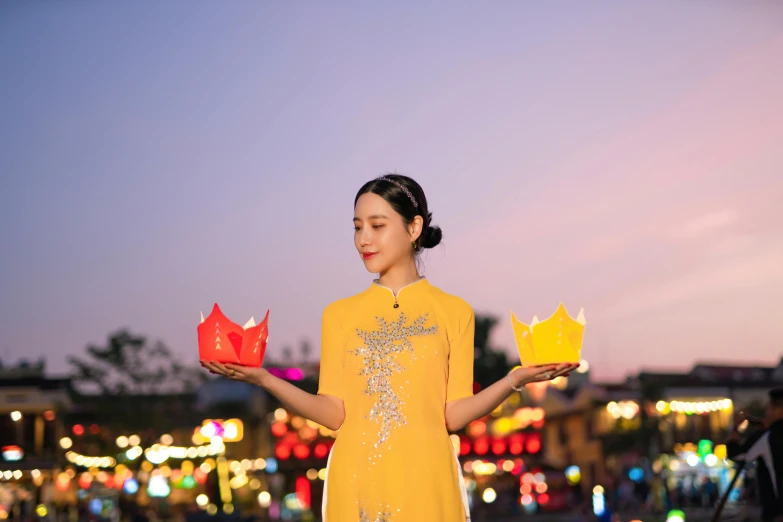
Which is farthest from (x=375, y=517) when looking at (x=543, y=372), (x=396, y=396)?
(x=543, y=372)

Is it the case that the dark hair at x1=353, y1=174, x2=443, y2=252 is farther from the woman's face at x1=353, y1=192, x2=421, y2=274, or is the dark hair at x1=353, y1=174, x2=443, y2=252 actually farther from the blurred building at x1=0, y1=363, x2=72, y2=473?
the blurred building at x1=0, y1=363, x2=72, y2=473

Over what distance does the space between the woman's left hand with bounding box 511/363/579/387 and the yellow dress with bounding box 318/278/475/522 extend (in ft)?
1.37

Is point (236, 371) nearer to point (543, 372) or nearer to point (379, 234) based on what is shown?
point (379, 234)

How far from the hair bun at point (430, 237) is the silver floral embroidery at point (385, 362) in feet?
1.13

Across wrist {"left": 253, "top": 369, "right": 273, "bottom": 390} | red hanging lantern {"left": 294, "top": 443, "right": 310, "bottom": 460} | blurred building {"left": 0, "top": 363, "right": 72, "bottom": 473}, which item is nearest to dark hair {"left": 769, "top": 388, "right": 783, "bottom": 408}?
wrist {"left": 253, "top": 369, "right": 273, "bottom": 390}

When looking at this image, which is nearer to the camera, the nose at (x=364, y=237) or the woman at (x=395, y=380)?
the woman at (x=395, y=380)

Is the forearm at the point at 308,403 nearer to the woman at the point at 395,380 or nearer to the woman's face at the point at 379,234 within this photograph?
the woman at the point at 395,380

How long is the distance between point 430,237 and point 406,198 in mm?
220

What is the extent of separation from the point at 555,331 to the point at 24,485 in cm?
4490

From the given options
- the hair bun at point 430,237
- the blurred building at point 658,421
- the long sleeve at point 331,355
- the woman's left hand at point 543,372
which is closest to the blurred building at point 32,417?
the blurred building at point 658,421

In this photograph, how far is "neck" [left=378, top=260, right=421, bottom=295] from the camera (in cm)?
363

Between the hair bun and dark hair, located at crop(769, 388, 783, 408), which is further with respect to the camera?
dark hair, located at crop(769, 388, 783, 408)

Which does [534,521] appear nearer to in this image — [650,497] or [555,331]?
[650,497]

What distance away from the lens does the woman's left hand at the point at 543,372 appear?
301 centimetres
